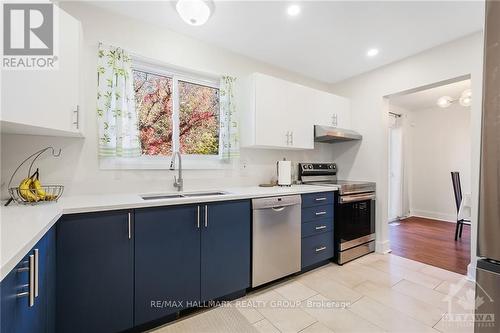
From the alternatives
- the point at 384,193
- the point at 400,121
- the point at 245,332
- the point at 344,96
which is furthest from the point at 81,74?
the point at 400,121

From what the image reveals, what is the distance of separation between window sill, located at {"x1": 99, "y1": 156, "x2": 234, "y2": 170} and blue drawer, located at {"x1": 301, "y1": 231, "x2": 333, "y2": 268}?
48.3 inches

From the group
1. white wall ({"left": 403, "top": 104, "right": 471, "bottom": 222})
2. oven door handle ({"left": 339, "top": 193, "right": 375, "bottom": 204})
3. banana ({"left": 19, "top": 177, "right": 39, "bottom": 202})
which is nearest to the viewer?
banana ({"left": 19, "top": 177, "right": 39, "bottom": 202})

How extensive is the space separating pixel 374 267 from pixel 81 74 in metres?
3.54

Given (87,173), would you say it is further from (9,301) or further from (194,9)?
(194,9)

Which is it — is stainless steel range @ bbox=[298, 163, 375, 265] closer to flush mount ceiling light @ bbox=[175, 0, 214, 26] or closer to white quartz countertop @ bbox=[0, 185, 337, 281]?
white quartz countertop @ bbox=[0, 185, 337, 281]

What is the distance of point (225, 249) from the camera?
1950mm

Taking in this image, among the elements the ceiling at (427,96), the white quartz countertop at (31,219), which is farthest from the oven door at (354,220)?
the ceiling at (427,96)

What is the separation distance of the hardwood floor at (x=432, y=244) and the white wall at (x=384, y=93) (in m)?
0.35

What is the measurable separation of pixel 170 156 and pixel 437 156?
558 cm

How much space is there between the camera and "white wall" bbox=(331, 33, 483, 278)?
7.75ft

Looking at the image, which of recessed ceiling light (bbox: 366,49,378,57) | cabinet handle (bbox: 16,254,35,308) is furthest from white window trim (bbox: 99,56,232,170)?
recessed ceiling light (bbox: 366,49,378,57)

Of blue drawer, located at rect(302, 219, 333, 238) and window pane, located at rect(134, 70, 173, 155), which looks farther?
blue drawer, located at rect(302, 219, 333, 238)

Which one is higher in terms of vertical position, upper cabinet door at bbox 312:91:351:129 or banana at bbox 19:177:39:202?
upper cabinet door at bbox 312:91:351:129

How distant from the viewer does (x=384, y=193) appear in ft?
10.4
